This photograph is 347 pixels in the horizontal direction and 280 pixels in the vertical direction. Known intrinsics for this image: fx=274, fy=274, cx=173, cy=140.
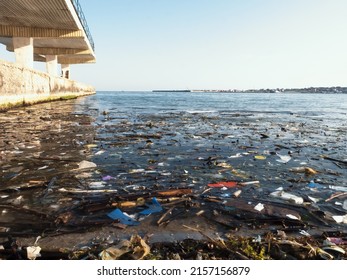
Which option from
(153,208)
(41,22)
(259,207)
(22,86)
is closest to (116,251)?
(153,208)

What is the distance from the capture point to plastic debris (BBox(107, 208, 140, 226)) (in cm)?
259

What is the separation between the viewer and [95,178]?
382 cm

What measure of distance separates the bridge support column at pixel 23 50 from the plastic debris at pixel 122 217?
2346cm

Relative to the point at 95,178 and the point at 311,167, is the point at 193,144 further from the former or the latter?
the point at 95,178

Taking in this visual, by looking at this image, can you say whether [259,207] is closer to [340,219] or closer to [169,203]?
[340,219]

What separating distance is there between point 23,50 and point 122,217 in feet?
80.0

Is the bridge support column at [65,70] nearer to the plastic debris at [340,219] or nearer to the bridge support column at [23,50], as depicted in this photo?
the bridge support column at [23,50]

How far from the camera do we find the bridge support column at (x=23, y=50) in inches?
872

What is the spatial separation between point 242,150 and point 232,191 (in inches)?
101

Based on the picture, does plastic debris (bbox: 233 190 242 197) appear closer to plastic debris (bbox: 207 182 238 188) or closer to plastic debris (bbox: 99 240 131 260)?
plastic debris (bbox: 207 182 238 188)

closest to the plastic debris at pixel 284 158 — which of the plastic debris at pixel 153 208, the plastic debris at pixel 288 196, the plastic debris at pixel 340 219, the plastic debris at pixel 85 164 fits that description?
the plastic debris at pixel 288 196

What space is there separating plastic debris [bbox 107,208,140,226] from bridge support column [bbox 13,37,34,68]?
23463 mm

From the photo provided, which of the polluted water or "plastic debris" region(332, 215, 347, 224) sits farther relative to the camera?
"plastic debris" region(332, 215, 347, 224)

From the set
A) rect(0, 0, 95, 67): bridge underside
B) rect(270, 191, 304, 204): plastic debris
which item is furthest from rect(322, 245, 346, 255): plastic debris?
rect(0, 0, 95, 67): bridge underside
